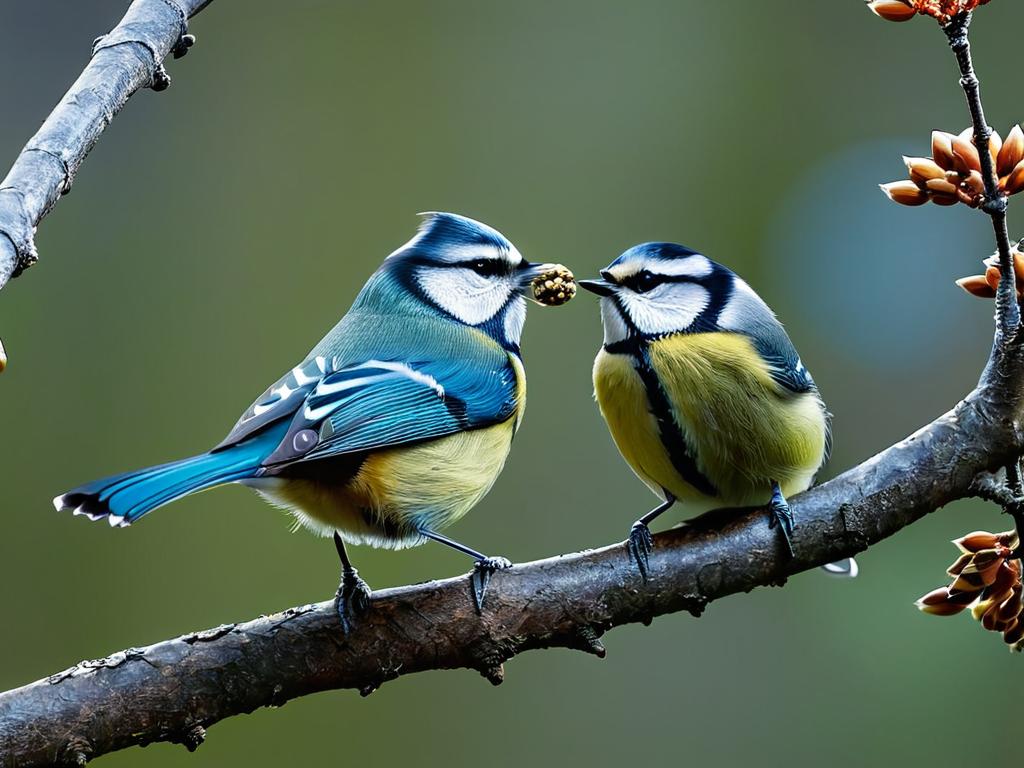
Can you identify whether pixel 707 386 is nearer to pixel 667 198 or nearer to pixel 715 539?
pixel 715 539

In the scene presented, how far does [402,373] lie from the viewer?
123 cm

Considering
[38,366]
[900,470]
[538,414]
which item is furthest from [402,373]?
[38,366]

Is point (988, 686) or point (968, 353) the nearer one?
point (988, 686)

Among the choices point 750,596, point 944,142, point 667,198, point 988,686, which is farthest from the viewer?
point 667,198

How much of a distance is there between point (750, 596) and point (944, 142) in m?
2.03

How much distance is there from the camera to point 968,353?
9.60 ft

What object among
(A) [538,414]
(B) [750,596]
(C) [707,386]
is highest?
(C) [707,386]

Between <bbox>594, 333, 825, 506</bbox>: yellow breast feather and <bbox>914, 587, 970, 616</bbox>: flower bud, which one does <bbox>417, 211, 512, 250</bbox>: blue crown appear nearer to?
<bbox>594, 333, 825, 506</bbox>: yellow breast feather

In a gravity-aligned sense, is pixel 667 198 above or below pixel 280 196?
below

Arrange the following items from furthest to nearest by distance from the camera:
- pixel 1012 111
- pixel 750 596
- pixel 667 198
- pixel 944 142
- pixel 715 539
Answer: pixel 667 198 → pixel 1012 111 → pixel 750 596 → pixel 715 539 → pixel 944 142

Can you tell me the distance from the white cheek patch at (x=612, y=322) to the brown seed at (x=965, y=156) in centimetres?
42

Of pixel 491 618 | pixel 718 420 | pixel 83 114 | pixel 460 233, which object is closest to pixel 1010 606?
pixel 718 420

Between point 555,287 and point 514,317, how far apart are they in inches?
3.9

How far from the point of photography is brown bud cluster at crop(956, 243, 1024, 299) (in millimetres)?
1043
